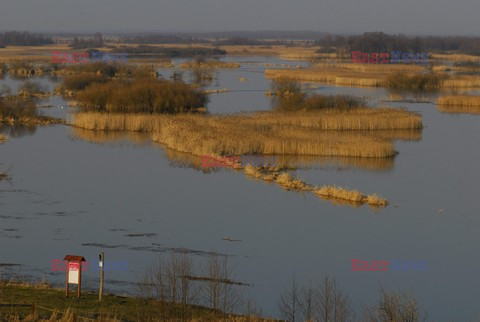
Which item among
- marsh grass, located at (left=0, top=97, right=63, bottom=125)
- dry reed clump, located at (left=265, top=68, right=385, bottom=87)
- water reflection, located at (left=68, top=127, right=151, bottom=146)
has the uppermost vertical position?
dry reed clump, located at (left=265, top=68, right=385, bottom=87)

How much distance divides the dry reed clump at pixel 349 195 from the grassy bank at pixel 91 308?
30.6ft

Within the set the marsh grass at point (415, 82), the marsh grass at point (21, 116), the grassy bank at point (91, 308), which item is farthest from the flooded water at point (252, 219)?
the marsh grass at point (415, 82)

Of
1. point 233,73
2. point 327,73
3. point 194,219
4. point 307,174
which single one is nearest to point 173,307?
point 194,219

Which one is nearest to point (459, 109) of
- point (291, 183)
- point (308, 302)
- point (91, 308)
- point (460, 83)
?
point (460, 83)

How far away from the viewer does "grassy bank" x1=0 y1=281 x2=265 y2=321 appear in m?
10.3

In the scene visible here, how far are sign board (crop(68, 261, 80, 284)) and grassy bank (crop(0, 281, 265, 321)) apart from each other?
0.23 m

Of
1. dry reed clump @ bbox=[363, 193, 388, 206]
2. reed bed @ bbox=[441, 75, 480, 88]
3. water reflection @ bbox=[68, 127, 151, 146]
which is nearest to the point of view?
dry reed clump @ bbox=[363, 193, 388, 206]

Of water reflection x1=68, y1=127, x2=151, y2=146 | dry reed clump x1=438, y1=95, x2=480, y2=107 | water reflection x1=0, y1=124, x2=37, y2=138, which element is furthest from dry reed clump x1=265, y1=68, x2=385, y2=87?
water reflection x1=0, y1=124, x2=37, y2=138

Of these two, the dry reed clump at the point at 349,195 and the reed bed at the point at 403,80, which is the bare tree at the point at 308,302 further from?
A: the reed bed at the point at 403,80

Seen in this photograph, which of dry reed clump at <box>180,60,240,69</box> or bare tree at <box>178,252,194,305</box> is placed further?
dry reed clump at <box>180,60,240,69</box>

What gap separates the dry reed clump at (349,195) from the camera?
20031 millimetres

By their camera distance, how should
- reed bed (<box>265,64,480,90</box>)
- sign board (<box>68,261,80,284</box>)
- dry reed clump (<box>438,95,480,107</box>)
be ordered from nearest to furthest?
sign board (<box>68,261,80,284</box>) < dry reed clump (<box>438,95,480,107</box>) < reed bed (<box>265,64,480,90</box>)

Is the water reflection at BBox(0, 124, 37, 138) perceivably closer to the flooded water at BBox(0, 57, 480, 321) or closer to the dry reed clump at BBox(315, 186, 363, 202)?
the flooded water at BBox(0, 57, 480, 321)

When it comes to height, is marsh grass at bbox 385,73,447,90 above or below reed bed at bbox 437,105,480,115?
above
